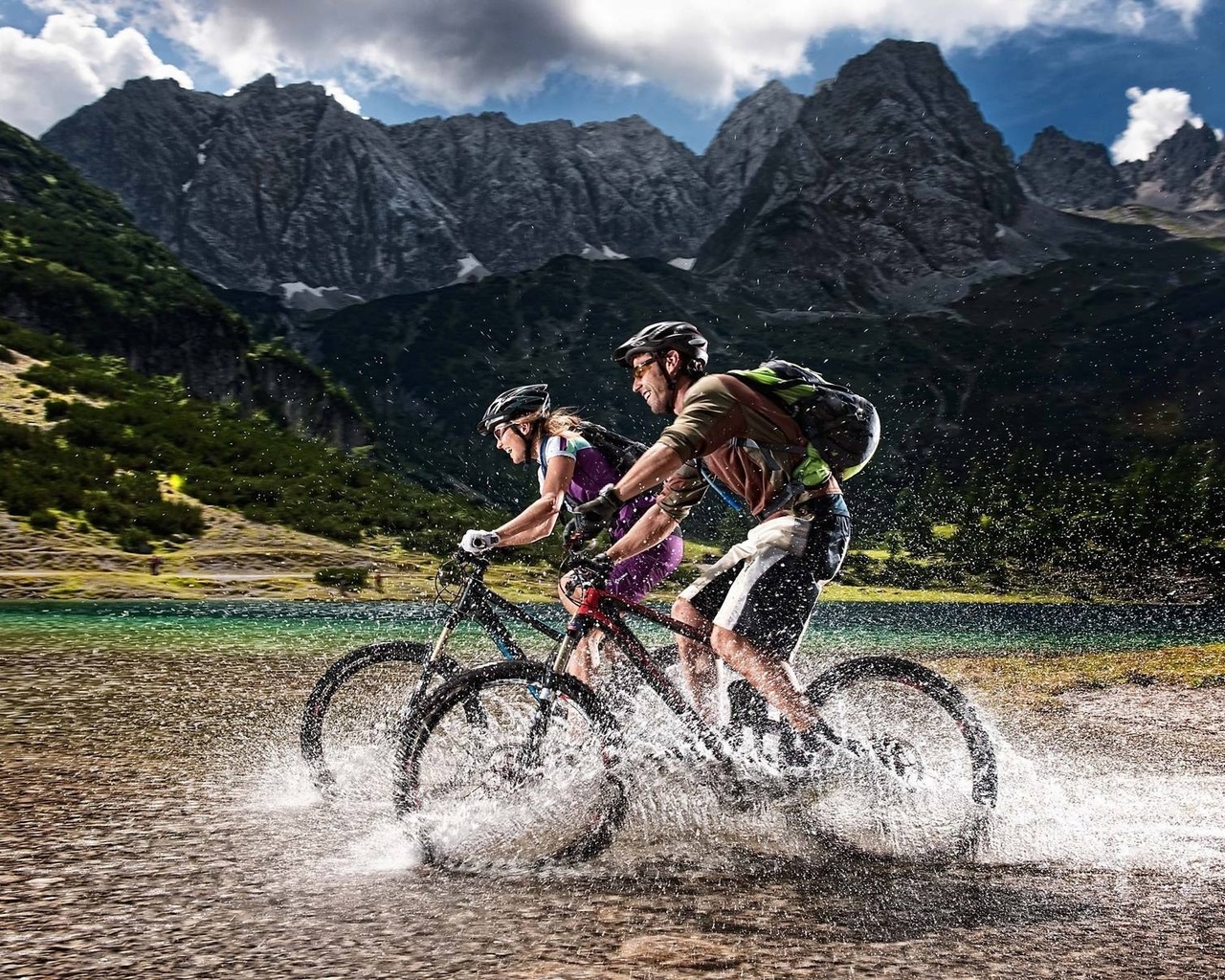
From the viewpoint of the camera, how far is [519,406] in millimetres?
6125

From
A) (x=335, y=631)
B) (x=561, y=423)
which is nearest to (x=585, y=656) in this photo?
(x=561, y=423)

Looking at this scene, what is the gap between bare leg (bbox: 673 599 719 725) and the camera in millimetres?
5293

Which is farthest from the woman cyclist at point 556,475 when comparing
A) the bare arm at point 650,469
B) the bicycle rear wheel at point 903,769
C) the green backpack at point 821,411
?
the bicycle rear wheel at point 903,769

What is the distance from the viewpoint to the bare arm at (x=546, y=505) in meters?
5.88

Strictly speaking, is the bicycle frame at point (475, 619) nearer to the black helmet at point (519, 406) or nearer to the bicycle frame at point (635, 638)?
the bicycle frame at point (635, 638)

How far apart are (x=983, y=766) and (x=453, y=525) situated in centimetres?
11317

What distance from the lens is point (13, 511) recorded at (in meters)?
59.8

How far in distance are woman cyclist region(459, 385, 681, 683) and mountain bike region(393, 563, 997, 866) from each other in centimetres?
82

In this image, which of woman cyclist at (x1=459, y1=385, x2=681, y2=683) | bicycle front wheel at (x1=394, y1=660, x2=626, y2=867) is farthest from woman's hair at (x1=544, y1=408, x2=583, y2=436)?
bicycle front wheel at (x1=394, y1=660, x2=626, y2=867)

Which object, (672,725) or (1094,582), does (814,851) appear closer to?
(672,725)

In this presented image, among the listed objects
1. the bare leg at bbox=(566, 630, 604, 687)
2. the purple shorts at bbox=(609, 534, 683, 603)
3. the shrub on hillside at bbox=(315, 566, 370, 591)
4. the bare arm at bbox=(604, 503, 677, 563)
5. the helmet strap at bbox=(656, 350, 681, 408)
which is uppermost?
the helmet strap at bbox=(656, 350, 681, 408)

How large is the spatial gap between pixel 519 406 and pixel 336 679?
218cm

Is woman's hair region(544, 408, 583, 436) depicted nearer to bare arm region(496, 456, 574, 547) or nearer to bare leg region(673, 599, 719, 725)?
bare arm region(496, 456, 574, 547)

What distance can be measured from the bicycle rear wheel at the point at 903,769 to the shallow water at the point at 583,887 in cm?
25
